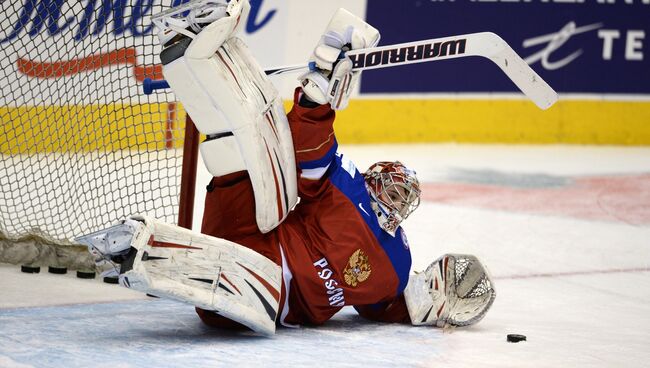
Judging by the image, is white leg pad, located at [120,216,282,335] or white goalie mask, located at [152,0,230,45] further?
white goalie mask, located at [152,0,230,45]

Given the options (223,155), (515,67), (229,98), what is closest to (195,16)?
(229,98)

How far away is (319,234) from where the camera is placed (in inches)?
137

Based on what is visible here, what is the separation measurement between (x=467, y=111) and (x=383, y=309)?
443cm

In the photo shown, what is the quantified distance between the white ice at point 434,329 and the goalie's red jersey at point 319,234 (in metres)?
0.12

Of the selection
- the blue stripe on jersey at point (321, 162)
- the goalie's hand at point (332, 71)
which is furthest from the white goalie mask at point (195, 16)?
the blue stripe on jersey at point (321, 162)

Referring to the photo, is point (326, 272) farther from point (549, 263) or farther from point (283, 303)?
point (549, 263)

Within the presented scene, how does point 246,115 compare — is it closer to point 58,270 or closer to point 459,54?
point 459,54

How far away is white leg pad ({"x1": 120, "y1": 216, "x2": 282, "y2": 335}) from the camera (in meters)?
3.08

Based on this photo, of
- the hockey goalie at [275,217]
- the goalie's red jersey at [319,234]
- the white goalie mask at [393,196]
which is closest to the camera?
the hockey goalie at [275,217]

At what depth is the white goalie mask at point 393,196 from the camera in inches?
139

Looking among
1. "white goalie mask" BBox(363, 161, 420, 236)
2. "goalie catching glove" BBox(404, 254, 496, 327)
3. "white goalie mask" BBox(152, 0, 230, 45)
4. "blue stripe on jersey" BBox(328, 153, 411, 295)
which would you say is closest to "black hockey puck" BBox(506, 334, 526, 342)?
"goalie catching glove" BBox(404, 254, 496, 327)

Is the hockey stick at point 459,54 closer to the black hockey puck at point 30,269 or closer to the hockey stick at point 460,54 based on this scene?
the hockey stick at point 460,54

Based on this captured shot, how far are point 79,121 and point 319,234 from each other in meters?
1.45

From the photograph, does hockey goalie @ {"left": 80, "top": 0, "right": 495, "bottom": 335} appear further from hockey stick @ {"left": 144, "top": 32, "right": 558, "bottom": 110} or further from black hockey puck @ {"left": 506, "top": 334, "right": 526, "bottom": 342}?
black hockey puck @ {"left": 506, "top": 334, "right": 526, "bottom": 342}
